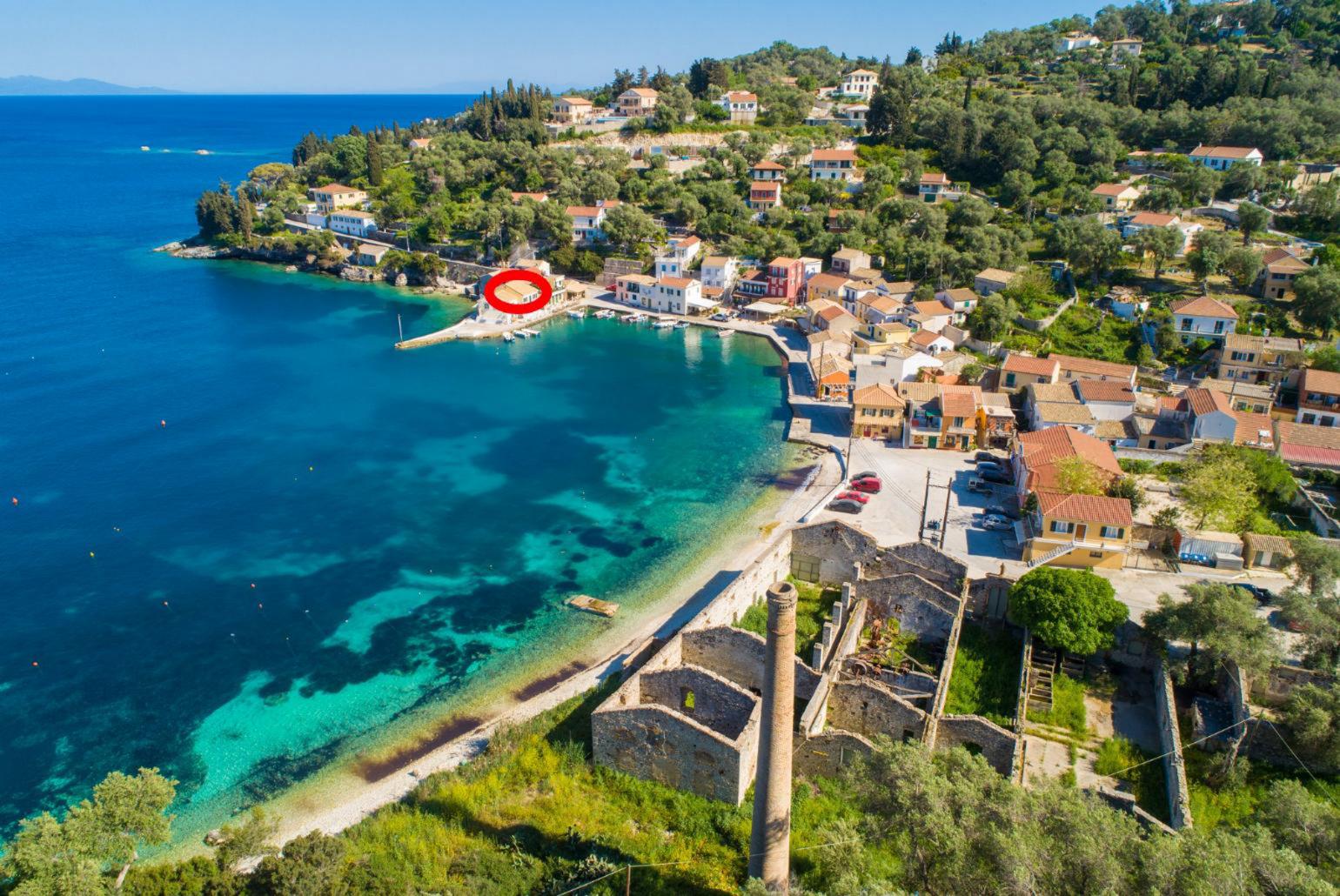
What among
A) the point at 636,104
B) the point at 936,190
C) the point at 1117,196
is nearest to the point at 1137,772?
the point at 1117,196

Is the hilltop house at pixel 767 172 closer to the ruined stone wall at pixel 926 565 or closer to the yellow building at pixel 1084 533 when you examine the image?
the yellow building at pixel 1084 533

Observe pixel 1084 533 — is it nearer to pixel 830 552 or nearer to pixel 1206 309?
pixel 830 552

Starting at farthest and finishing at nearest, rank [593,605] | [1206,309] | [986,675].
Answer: [1206,309] < [593,605] < [986,675]

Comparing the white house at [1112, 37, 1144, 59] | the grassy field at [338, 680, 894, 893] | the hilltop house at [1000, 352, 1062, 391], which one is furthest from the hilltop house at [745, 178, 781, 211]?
the grassy field at [338, 680, 894, 893]

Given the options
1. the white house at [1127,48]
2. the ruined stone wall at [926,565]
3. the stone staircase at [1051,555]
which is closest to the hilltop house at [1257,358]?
the stone staircase at [1051,555]

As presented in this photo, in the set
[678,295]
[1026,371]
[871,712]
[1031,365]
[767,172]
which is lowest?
[871,712]


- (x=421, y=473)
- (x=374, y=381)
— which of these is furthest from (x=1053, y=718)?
(x=374, y=381)

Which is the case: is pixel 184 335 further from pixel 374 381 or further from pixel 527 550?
pixel 527 550

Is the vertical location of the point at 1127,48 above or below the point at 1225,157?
above
